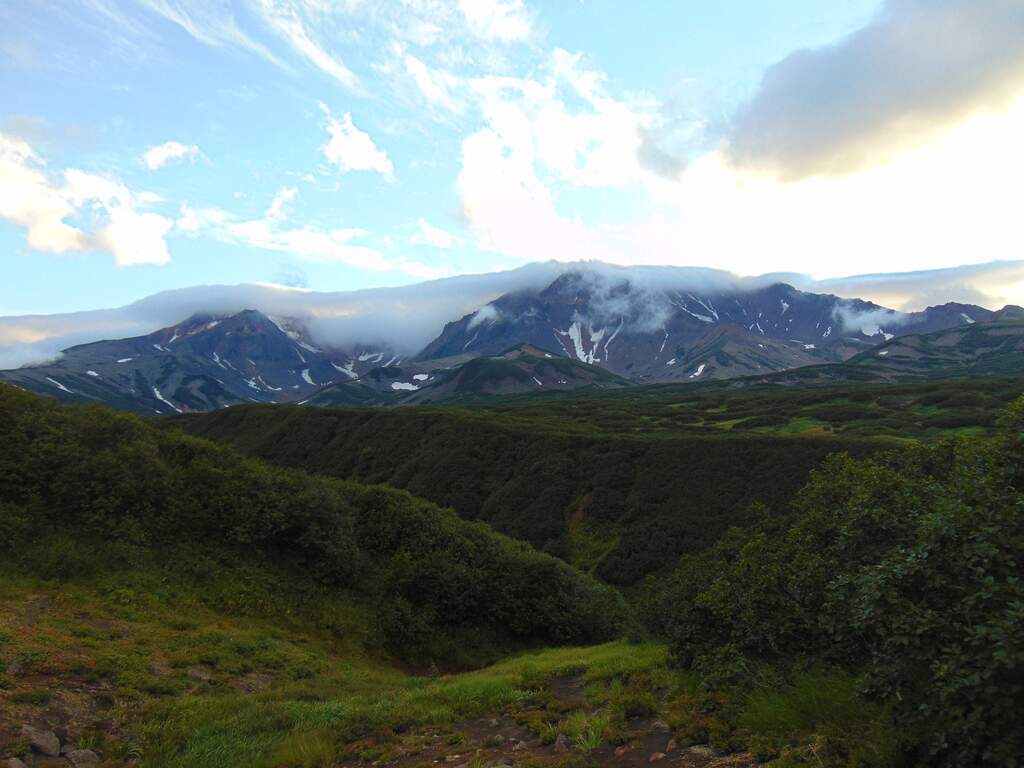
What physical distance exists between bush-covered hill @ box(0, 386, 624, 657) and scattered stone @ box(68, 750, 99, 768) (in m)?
11.0

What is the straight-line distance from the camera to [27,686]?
476 inches

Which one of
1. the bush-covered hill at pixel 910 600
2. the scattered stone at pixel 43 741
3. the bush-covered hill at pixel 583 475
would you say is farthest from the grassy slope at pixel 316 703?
the bush-covered hill at pixel 583 475

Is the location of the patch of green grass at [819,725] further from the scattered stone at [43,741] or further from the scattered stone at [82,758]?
the scattered stone at [43,741]

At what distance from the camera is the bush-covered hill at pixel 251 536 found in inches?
855

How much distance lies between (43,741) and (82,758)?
85 centimetres

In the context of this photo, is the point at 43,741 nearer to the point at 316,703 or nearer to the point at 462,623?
the point at 316,703

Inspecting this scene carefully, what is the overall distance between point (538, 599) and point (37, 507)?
2270 centimetres

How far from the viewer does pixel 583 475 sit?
69500 mm

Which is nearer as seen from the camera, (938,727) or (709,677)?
(938,727)

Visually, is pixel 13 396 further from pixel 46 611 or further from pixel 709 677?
pixel 709 677

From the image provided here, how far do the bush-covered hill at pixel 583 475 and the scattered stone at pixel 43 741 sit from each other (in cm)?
4559

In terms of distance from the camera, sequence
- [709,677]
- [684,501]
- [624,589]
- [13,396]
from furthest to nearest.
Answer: [684,501]
[624,589]
[13,396]
[709,677]

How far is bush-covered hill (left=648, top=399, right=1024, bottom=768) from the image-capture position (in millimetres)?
5953

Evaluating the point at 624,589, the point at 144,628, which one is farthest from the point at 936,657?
the point at 624,589
